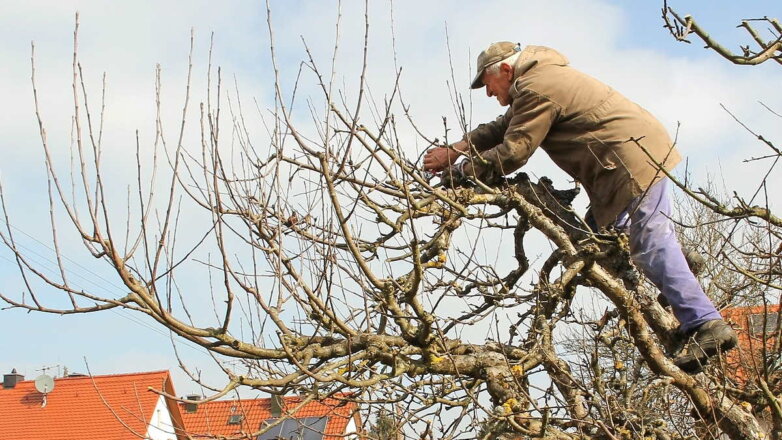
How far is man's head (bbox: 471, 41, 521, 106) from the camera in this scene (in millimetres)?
4648

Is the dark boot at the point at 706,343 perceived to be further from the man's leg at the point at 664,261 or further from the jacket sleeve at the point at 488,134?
the jacket sleeve at the point at 488,134

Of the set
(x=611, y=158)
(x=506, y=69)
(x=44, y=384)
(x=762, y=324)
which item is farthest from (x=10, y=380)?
(x=762, y=324)

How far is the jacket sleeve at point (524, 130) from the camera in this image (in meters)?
4.38

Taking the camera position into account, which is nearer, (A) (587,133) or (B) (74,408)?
(A) (587,133)

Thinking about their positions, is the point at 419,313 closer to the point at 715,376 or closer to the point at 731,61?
the point at 731,61

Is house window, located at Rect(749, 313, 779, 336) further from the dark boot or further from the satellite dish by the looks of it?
the satellite dish

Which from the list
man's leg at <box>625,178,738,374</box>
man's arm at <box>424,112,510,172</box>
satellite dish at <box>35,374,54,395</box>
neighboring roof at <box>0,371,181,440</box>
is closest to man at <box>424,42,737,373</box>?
man's leg at <box>625,178,738,374</box>

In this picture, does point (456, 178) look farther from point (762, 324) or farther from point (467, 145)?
point (762, 324)

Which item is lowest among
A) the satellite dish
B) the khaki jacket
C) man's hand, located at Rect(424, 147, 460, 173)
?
the khaki jacket

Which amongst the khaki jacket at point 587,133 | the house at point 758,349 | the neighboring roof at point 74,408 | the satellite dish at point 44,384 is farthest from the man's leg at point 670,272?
the satellite dish at point 44,384

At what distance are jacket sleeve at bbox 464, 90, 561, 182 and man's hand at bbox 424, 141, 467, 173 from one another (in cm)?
23

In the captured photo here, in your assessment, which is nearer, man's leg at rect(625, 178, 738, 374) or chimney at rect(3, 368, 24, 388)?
man's leg at rect(625, 178, 738, 374)

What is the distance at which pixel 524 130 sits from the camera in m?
4.41

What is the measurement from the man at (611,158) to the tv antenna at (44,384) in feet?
65.3
